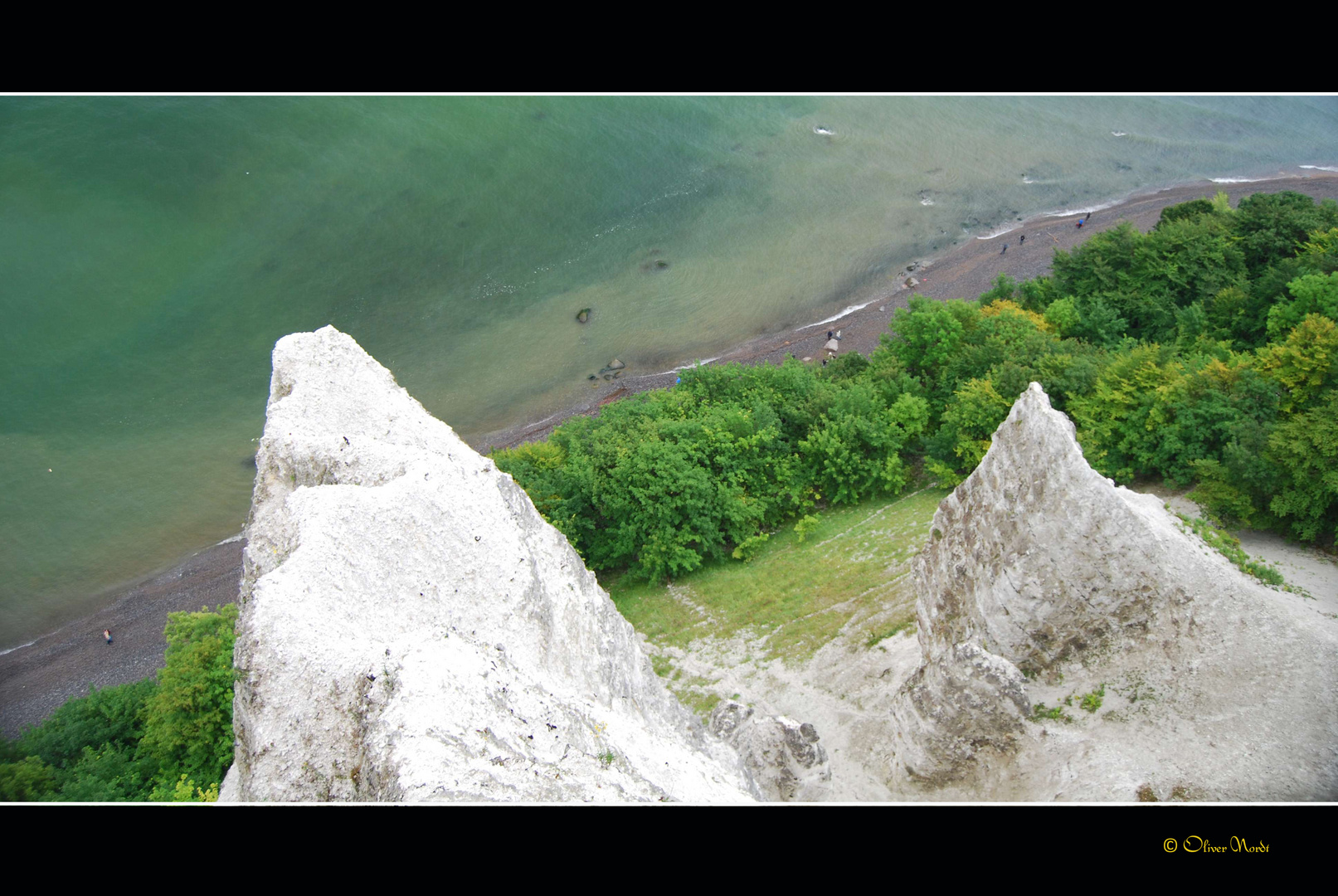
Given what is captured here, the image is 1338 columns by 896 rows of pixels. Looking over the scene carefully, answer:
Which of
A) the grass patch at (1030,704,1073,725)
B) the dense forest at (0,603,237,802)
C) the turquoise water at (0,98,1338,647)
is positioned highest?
the turquoise water at (0,98,1338,647)

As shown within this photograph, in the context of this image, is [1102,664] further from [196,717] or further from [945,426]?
[196,717]

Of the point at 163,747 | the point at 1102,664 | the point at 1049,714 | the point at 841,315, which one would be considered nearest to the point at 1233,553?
the point at 1102,664

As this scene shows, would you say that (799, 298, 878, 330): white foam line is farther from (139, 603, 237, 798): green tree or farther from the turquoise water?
(139, 603, 237, 798): green tree

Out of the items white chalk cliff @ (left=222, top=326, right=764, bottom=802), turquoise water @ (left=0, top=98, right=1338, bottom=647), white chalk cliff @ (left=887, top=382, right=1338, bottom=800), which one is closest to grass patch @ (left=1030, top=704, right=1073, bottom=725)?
white chalk cliff @ (left=887, top=382, right=1338, bottom=800)

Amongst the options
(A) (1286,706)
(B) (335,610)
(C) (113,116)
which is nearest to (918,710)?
(A) (1286,706)

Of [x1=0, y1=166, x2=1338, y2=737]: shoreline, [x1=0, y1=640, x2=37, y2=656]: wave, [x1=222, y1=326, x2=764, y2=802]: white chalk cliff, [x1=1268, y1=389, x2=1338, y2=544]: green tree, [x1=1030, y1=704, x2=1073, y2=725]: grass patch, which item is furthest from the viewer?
[x1=0, y1=640, x2=37, y2=656]: wave

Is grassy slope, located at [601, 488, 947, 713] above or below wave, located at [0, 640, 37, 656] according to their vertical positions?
below

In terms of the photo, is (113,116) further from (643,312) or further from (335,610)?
(335,610)
